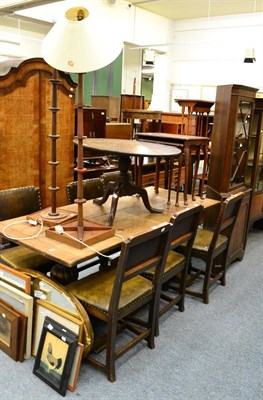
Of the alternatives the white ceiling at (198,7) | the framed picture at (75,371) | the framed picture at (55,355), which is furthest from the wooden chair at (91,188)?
the white ceiling at (198,7)

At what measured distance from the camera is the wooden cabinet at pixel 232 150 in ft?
11.3

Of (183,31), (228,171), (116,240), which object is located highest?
(183,31)

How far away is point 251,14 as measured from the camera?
8.75 metres

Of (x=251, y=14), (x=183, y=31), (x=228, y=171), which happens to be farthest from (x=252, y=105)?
(x=183, y=31)

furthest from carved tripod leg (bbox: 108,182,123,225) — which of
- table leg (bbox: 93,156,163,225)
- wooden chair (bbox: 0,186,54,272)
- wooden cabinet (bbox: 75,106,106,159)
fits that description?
wooden cabinet (bbox: 75,106,106,159)

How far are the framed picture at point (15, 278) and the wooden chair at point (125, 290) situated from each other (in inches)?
10.2

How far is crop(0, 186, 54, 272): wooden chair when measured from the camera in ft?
8.59

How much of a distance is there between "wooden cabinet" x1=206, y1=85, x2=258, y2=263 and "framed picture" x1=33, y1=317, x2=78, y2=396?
82.8 inches

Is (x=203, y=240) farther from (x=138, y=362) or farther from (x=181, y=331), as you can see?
(x=138, y=362)

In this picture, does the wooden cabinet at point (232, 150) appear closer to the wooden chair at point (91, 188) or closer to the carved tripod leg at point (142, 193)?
the carved tripod leg at point (142, 193)

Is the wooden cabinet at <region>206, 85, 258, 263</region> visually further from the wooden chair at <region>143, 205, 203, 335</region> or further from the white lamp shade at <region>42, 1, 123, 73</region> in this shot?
the white lamp shade at <region>42, 1, 123, 73</region>

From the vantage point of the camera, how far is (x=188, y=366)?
2.34 meters

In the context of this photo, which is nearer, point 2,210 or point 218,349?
point 218,349

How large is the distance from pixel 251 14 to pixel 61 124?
6849 mm
